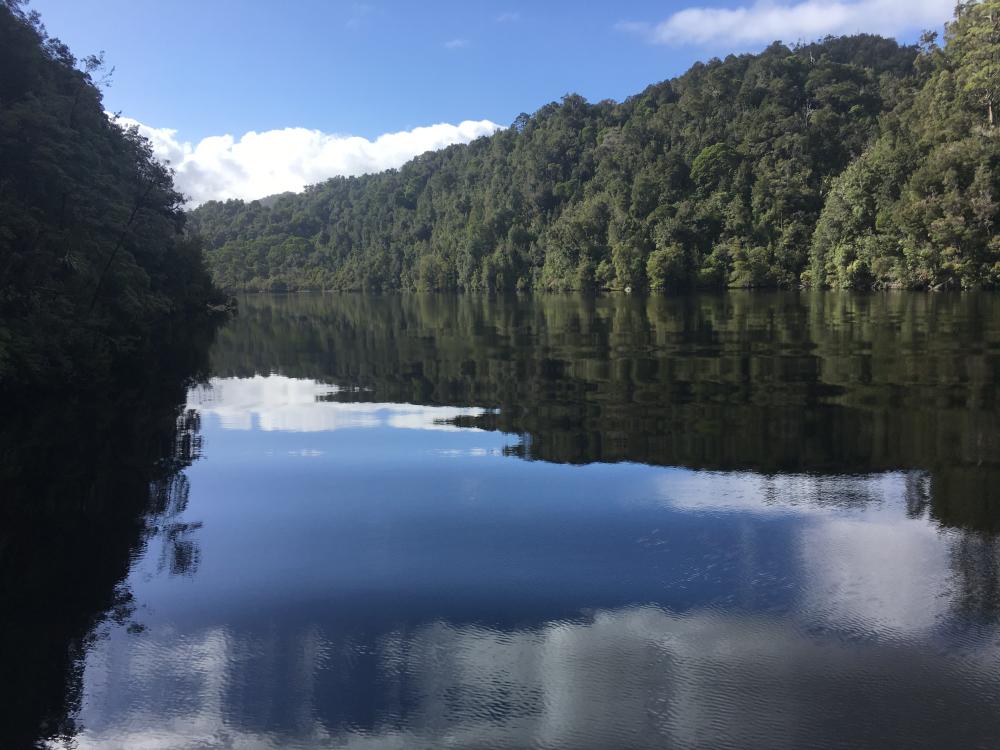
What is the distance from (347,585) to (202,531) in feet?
10.6

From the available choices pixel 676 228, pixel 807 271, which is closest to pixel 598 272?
pixel 676 228

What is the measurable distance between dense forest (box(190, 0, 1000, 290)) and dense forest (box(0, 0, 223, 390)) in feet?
122

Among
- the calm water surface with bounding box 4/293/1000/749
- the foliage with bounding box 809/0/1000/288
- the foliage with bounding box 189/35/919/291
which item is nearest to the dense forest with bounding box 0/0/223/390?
the calm water surface with bounding box 4/293/1000/749

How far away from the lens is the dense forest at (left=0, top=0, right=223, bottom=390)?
19.8 m

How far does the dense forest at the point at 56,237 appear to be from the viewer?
64.8 feet

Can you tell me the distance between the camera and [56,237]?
22078 mm

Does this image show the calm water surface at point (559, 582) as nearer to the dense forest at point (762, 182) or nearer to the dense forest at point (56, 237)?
the dense forest at point (56, 237)

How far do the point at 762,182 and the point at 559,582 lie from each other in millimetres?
106992

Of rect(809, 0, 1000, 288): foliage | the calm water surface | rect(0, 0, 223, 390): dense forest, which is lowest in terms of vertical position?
the calm water surface

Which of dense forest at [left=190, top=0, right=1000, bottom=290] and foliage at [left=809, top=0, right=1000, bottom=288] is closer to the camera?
foliage at [left=809, top=0, right=1000, bottom=288]

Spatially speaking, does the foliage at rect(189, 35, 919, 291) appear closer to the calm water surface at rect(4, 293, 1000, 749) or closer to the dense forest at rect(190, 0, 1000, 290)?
the dense forest at rect(190, 0, 1000, 290)

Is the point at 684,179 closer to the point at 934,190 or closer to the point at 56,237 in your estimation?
the point at 934,190

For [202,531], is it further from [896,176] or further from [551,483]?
[896,176]

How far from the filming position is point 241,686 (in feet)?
21.3
